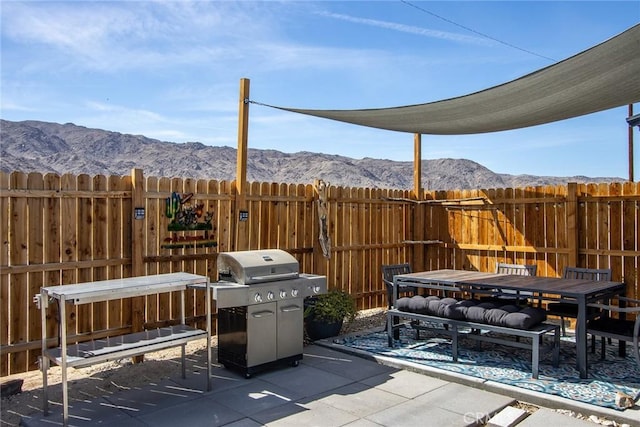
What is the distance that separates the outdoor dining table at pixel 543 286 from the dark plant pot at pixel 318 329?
0.89 metres

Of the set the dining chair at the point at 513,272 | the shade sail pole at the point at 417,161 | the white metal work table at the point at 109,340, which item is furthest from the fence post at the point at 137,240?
the shade sail pole at the point at 417,161

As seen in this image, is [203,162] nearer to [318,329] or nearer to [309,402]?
[318,329]

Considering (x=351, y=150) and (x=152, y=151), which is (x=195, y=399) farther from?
(x=152, y=151)

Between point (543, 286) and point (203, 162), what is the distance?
2881cm

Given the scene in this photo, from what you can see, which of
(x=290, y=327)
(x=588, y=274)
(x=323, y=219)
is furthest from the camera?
(x=323, y=219)

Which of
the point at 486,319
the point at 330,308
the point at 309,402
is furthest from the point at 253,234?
the point at 486,319

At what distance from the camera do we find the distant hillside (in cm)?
2953

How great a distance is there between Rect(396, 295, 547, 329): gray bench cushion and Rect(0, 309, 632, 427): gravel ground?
835 mm

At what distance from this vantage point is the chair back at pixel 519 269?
6234 mm

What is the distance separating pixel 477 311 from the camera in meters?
4.73

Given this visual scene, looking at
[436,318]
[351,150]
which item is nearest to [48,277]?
[436,318]

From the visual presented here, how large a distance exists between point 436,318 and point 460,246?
10.7 ft

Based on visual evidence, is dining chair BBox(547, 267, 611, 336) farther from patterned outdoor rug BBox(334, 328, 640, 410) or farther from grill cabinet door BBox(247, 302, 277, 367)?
grill cabinet door BBox(247, 302, 277, 367)

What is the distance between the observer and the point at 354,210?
24.4ft
